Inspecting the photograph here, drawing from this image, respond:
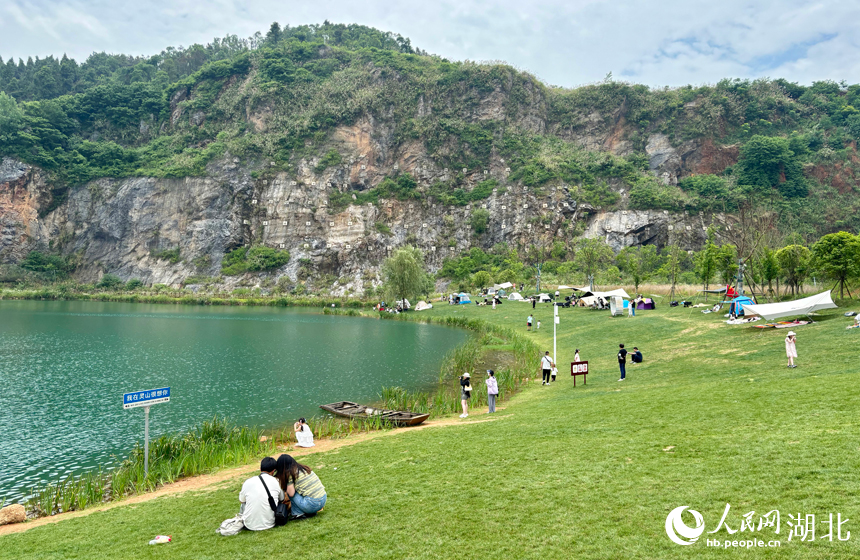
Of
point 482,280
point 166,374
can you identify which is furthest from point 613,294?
point 482,280

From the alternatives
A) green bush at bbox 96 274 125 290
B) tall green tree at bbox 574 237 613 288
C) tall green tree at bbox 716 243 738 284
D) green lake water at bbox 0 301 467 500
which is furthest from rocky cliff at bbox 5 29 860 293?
tall green tree at bbox 716 243 738 284

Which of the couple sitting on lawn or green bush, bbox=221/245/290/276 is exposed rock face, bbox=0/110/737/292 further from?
the couple sitting on lawn

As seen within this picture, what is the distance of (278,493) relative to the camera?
8258 mm

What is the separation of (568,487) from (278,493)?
505 cm

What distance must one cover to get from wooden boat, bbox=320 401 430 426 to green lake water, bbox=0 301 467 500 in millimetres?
1169

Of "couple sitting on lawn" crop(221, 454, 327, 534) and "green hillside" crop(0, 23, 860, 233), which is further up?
"green hillside" crop(0, 23, 860, 233)

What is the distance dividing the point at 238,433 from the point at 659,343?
2445 cm

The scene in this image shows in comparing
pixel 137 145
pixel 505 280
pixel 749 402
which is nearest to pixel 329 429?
pixel 749 402

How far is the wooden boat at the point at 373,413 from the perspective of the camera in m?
19.3

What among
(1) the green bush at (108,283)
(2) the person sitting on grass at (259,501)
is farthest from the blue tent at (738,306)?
(1) the green bush at (108,283)

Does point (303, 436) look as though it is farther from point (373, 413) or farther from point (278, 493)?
point (278, 493)

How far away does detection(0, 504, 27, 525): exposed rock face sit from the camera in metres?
10.4

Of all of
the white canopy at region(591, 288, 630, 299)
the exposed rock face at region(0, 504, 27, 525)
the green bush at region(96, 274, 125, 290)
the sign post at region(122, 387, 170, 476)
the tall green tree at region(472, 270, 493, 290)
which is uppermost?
the green bush at region(96, 274, 125, 290)

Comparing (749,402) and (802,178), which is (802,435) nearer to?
(749,402)
